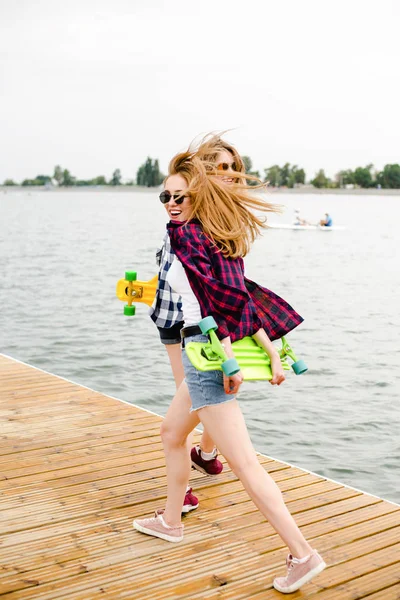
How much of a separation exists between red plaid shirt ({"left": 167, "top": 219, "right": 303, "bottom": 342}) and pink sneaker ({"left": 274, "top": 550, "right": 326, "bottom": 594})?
85 cm

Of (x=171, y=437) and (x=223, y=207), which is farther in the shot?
(x=171, y=437)

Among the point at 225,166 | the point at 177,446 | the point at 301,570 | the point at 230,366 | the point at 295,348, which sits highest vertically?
the point at 225,166

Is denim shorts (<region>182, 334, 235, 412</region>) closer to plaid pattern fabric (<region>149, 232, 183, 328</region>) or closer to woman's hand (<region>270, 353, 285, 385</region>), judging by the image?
woman's hand (<region>270, 353, 285, 385</region>)

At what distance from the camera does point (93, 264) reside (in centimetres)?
2772

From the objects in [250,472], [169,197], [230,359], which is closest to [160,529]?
[250,472]

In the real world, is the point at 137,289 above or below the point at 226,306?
below

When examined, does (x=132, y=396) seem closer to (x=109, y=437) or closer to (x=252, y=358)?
(x=109, y=437)

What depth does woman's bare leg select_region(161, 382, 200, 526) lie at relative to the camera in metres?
3.23

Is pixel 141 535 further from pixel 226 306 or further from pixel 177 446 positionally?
pixel 226 306

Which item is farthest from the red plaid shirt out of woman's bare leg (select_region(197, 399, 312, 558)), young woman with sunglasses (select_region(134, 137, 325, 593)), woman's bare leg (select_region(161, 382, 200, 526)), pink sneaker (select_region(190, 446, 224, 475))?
pink sneaker (select_region(190, 446, 224, 475))

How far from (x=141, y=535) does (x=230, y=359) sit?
1188 millimetres

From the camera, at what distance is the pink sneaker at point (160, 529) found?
3441 millimetres

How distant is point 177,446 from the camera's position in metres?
3.32

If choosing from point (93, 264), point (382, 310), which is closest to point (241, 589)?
point (382, 310)
